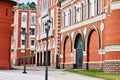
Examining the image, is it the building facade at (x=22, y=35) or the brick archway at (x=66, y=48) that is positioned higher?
the building facade at (x=22, y=35)

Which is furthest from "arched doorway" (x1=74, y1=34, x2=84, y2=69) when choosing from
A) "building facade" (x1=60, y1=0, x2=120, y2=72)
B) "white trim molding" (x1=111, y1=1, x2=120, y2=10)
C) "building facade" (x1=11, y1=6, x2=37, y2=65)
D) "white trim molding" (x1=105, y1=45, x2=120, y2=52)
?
"building facade" (x1=11, y1=6, x2=37, y2=65)

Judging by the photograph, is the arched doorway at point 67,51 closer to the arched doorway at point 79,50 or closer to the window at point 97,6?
the arched doorway at point 79,50

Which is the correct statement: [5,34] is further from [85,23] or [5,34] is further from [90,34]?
[90,34]

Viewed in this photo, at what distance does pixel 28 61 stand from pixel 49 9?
19.9 m

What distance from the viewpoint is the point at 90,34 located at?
45812mm

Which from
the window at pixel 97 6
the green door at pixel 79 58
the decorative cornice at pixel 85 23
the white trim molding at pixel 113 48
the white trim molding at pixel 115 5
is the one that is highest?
the window at pixel 97 6

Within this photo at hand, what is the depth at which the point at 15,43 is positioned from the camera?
96000mm

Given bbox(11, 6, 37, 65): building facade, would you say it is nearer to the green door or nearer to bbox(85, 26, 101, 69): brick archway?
the green door

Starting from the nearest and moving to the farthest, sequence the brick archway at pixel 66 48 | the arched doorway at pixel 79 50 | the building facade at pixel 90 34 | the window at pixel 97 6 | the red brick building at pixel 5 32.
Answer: the building facade at pixel 90 34, the window at pixel 97 6, the red brick building at pixel 5 32, the arched doorway at pixel 79 50, the brick archway at pixel 66 48

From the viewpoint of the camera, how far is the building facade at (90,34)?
3594 centimetres

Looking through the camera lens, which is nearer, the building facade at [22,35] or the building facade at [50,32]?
the building facade at [50,32]

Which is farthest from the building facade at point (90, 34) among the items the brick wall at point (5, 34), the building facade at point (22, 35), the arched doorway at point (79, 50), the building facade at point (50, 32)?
the building facade at point (22, 35)

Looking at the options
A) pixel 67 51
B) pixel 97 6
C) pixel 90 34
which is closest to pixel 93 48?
pixel 90 34

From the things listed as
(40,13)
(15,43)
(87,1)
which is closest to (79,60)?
(87,1)
